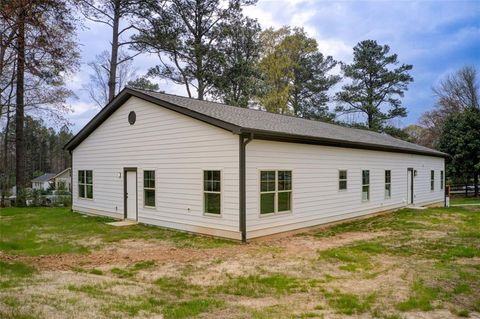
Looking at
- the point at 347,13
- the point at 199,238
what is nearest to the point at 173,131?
the point at 199,238

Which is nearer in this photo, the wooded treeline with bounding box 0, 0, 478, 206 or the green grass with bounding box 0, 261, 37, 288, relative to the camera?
the green grass with bounding box 0, 261, 37, 288

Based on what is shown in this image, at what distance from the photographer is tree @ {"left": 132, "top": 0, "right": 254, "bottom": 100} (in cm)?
2222

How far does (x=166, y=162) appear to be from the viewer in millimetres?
11570

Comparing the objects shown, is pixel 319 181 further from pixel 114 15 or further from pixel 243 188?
pixel 114 15

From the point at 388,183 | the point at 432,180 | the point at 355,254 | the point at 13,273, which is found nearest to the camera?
the point at 13,273

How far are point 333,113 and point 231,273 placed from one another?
28930mm

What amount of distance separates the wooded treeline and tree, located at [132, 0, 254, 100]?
65mm

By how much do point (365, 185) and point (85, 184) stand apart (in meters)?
11.6

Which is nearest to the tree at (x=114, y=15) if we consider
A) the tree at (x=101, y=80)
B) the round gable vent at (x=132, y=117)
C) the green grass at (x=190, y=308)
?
the tree at (x=101, y=80)

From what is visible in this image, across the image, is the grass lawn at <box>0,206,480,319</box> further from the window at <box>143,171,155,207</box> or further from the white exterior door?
the white exterior door

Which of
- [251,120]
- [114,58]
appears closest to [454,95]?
[114,58]

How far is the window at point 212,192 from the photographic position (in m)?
9.92

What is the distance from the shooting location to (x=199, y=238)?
9.88 meters

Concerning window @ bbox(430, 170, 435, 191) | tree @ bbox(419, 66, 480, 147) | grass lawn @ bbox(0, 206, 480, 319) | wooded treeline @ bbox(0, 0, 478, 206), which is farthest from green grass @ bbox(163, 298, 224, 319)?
tree @ bbox(419, 66, 480, 147)
